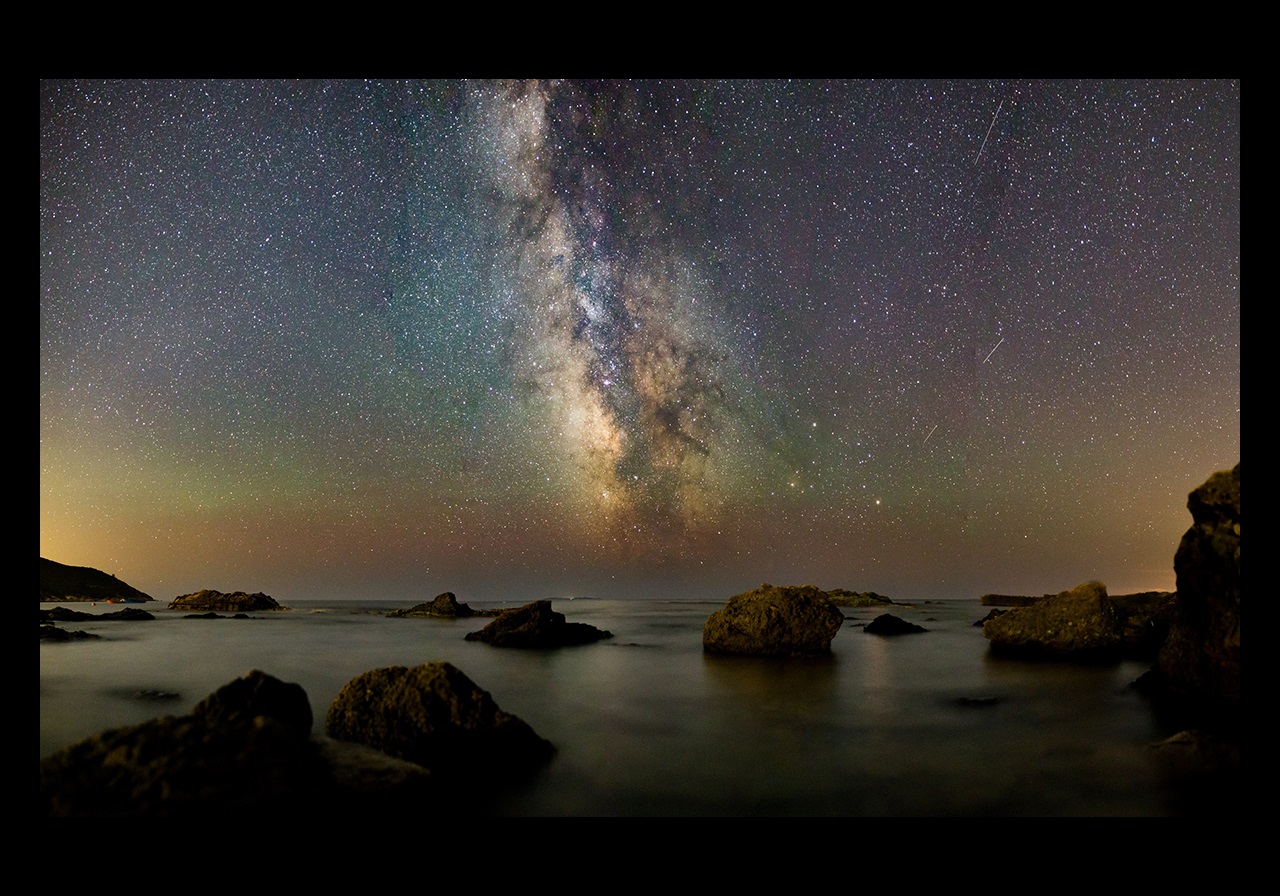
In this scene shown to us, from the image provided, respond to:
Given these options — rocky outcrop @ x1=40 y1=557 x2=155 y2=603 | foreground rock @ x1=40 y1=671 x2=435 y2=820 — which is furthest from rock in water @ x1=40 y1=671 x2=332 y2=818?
rocky outcrop @ x1=40 y1=557 x2=155 y2=603

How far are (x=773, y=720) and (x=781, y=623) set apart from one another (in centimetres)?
552

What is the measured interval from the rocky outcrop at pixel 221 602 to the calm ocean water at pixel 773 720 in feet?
78.5

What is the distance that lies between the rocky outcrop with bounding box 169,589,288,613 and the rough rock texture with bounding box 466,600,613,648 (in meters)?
29.4

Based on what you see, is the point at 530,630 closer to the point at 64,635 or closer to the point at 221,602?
the point at 64,635

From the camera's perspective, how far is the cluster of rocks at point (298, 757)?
353 centimetres

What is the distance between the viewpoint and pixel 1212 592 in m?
7.01

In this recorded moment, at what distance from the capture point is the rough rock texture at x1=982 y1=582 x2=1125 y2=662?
13.1 metres

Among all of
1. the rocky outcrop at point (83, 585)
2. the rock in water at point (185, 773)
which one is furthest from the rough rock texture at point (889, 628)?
the rocky outcrop at point (83, 585)

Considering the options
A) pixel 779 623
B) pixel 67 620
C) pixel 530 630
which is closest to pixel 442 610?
pixel 67 620

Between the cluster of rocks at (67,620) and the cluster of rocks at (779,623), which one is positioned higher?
the cluster of rocks at (779,623)

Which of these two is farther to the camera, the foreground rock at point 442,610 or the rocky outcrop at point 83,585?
the rocky outcrop at point 83,585

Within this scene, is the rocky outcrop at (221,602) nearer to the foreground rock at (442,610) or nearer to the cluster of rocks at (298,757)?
the foreground rock at (442,610)
